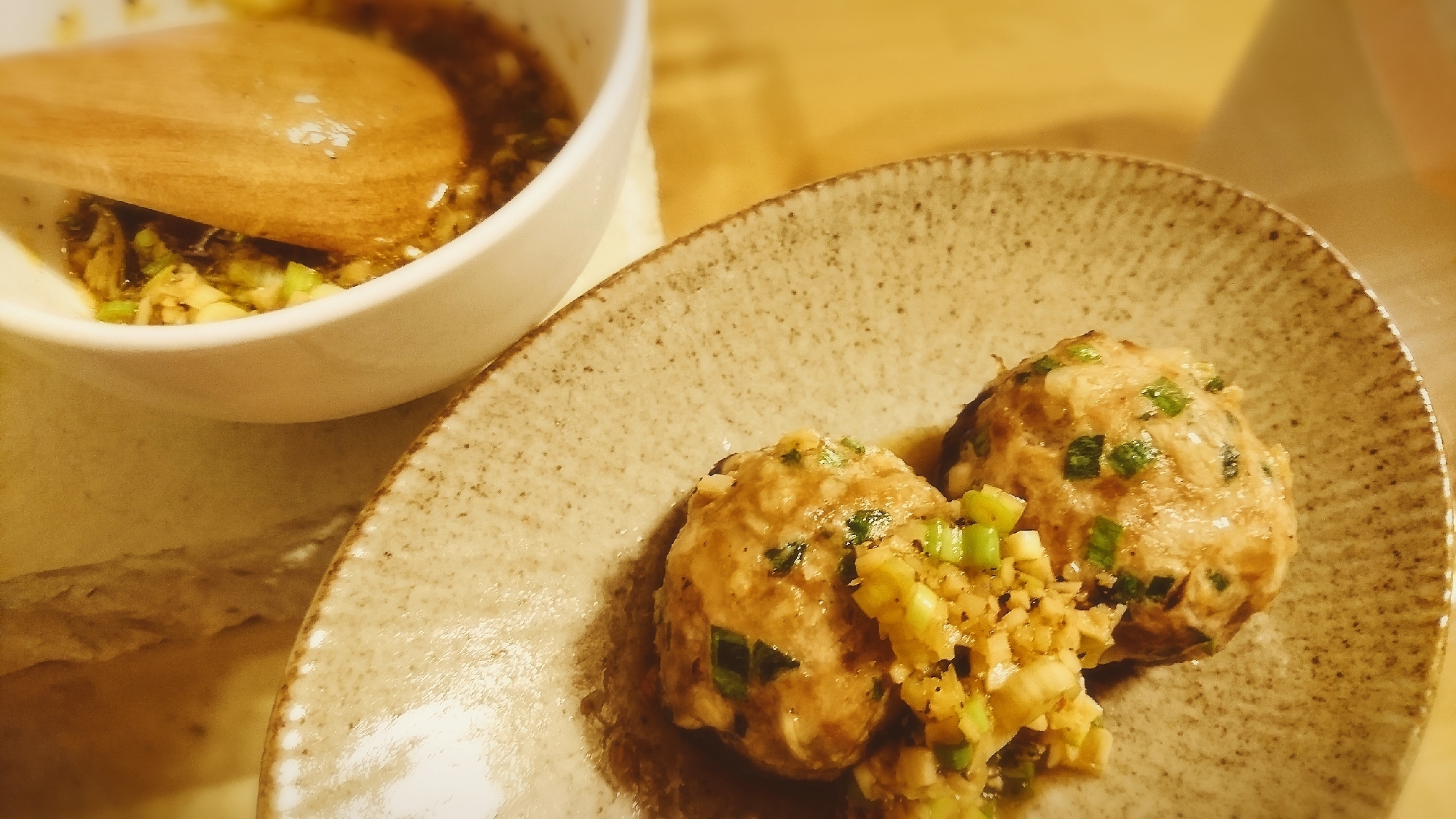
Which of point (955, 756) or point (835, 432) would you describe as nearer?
point (955, 756)

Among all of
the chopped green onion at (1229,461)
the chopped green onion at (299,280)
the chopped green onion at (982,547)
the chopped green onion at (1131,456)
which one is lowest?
the chopped green onion at (299,280)

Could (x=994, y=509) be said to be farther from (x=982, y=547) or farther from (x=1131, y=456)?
(x=1131, y=456)

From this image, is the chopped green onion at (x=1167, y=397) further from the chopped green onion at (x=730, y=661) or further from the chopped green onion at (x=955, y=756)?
the chopped green onion at (x=730, y=661)

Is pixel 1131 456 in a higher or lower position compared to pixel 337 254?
higher

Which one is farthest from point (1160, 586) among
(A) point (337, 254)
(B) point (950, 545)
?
(A) point (337, 254)

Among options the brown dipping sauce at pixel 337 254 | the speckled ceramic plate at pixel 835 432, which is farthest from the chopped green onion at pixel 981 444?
the brown dipping sauce at pixel 337 254

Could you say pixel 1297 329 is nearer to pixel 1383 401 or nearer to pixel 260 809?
pixel 1383 401

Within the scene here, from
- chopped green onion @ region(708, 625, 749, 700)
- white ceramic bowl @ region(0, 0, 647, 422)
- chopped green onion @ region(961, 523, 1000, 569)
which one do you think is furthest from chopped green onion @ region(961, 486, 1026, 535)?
white ceramic bowl @ region(0, 0, 647, 422)
